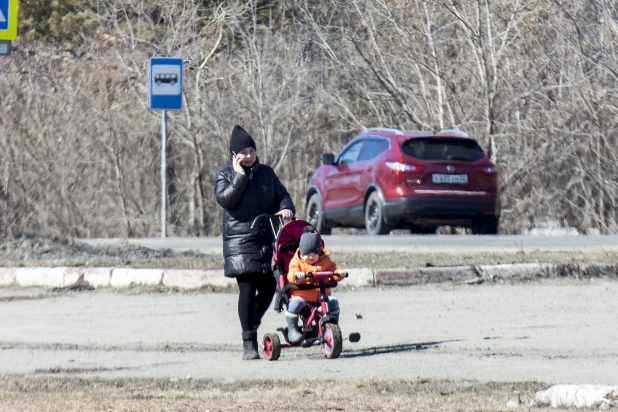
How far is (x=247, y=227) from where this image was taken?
848 cm

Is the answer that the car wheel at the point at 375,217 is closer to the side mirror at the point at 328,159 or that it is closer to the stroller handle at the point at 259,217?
→ the side mirror at the point at 328,159

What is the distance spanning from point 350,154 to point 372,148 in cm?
88

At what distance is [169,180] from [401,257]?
1491 centimetres

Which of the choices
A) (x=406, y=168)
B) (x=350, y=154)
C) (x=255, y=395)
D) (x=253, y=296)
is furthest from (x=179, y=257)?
(x=255, y=395)

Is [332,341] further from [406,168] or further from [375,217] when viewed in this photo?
[375,217]

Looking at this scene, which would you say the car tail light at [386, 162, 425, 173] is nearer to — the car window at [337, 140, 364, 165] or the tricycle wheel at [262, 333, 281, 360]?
the car window at [337, 140, 364, 165]

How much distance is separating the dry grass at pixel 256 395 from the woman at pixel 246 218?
50.5 inches

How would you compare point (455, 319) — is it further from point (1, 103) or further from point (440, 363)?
point (1, 103)

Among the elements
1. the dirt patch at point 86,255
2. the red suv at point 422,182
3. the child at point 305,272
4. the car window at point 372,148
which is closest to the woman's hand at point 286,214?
the child at point 305,272

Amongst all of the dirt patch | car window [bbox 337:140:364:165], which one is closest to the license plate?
car window [bbox 337:140:364:165]

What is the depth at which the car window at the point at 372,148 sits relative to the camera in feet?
63.4

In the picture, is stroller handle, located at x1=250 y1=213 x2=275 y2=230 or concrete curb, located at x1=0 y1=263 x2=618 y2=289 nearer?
stroller handle, located at x1=250 y1=213 x2=275 y2=230

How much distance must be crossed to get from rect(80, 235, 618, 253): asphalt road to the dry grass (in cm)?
801

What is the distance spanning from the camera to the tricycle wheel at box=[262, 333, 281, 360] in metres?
8.31
